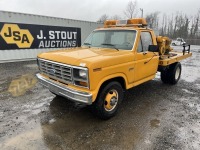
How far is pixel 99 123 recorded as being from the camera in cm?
427

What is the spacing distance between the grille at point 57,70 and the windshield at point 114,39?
5.03 feet

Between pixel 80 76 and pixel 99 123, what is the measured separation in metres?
1.30

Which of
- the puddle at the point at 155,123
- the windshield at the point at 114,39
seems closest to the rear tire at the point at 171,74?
the windshield at the point at 114,39

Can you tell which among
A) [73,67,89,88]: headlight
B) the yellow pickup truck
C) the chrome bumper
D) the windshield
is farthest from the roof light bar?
the chrome bumper

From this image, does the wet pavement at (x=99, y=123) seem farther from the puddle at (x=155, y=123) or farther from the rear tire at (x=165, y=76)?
the rear tire at (x=165, y=76)

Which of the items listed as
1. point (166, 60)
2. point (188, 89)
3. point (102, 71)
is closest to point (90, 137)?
point (102, 71)

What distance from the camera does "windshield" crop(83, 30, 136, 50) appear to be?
4879 millimetres

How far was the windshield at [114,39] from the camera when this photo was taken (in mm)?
4879

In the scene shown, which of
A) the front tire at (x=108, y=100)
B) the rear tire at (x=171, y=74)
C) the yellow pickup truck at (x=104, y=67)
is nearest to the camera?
the yellow pickup truck at (x=104, y=67)

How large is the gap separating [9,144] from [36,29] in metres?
11.1

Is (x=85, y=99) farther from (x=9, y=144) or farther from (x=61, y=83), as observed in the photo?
(x=9, y=144)

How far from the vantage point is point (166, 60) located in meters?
6.05

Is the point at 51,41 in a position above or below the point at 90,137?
above

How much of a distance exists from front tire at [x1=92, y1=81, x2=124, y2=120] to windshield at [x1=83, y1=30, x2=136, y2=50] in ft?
3.84
